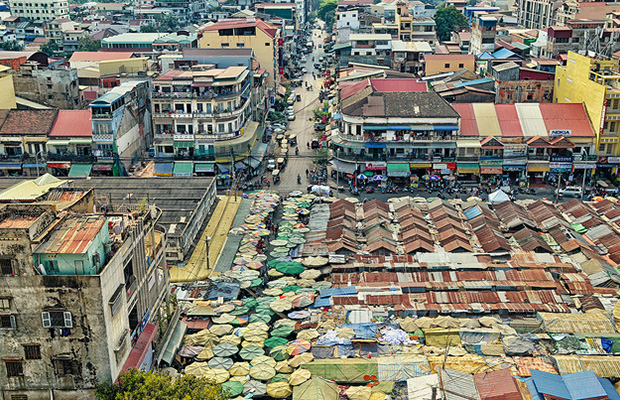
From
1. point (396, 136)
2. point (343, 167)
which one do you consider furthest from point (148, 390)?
point (396, 136)

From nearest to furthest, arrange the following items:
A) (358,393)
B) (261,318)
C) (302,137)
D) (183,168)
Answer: (358,393) < (261,318) < (183,168) < (302,137)

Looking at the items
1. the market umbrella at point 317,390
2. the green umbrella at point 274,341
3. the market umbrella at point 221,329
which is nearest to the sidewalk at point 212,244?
the market umbrella at point 221,329

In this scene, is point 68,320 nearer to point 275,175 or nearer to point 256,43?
point 275,175

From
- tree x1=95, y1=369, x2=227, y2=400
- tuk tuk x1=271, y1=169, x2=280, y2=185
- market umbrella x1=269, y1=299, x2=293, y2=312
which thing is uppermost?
tree x1=95, y1=369, x2=227, y2=400

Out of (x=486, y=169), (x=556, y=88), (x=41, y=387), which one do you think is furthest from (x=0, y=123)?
(x=556, y=88)

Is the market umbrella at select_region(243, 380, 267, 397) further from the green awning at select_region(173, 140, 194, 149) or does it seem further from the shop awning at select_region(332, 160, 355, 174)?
the green awning at select_region(173, 140, 194, 149)

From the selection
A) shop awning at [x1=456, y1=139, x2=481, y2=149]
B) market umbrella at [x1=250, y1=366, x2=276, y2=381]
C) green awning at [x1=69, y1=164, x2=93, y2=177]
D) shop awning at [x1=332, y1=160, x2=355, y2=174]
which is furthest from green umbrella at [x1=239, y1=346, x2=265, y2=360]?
shop awning at [x1=456, y1=139, x2=481, y2=149]

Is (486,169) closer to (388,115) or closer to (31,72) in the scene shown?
(388,115)
